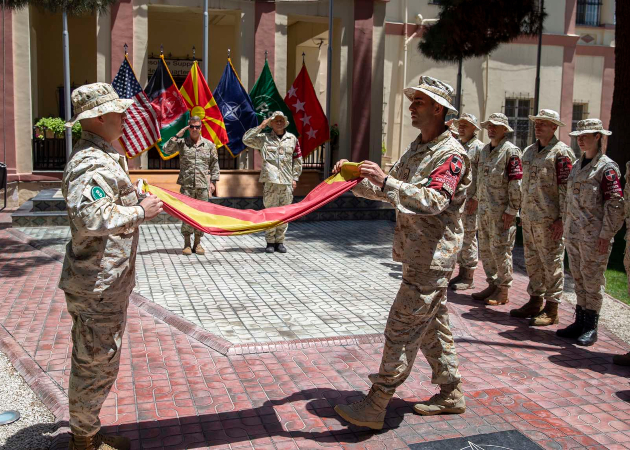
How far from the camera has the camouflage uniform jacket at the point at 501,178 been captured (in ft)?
25.4

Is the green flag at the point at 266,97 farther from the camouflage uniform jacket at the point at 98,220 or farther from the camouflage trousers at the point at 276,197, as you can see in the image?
the camouflage uniform jacket at the point at 98,220

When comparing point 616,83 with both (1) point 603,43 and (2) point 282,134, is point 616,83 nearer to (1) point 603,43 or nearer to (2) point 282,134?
(2) point 282,134

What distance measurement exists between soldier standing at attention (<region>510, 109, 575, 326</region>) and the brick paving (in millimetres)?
502

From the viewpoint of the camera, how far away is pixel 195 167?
11.0 m

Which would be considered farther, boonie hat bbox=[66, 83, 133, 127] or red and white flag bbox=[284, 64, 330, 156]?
red and white flag bbox=[284, 64, 330, 156]

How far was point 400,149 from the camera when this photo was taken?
24.5 metres

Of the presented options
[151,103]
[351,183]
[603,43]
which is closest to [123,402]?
[351,183]

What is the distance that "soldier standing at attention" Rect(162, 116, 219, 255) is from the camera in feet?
36.2

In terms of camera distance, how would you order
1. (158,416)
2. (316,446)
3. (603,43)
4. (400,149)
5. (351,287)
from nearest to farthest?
(316,446) < (158,416) < (351,287) < (400,149) < (603,43)

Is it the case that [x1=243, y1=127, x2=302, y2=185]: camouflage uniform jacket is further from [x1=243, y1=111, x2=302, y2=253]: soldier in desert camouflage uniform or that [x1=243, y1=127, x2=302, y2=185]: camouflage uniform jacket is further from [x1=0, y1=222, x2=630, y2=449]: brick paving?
[x1=0, y1=222, x2=630, y2=449]: brick paving

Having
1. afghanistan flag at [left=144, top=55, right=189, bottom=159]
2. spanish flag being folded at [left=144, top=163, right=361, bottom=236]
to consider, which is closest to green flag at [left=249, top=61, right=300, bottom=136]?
afghanistan flag at [left=144, top=55, right=189, bottom=159]

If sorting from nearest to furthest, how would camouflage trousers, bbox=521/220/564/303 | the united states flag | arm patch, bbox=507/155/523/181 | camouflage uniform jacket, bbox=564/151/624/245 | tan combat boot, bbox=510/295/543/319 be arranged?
1. camouflage uniform jacket, bbox=564/151/624/245
2. camouflage trousers, bbox=521/220/564/303
3. tan combat boot, bbox=510/295/543/319
4. arm patch, bbox=507/155/523/181
5. the united states flag

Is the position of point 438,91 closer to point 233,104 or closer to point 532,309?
point 532,309

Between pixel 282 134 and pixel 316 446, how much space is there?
773 cm
